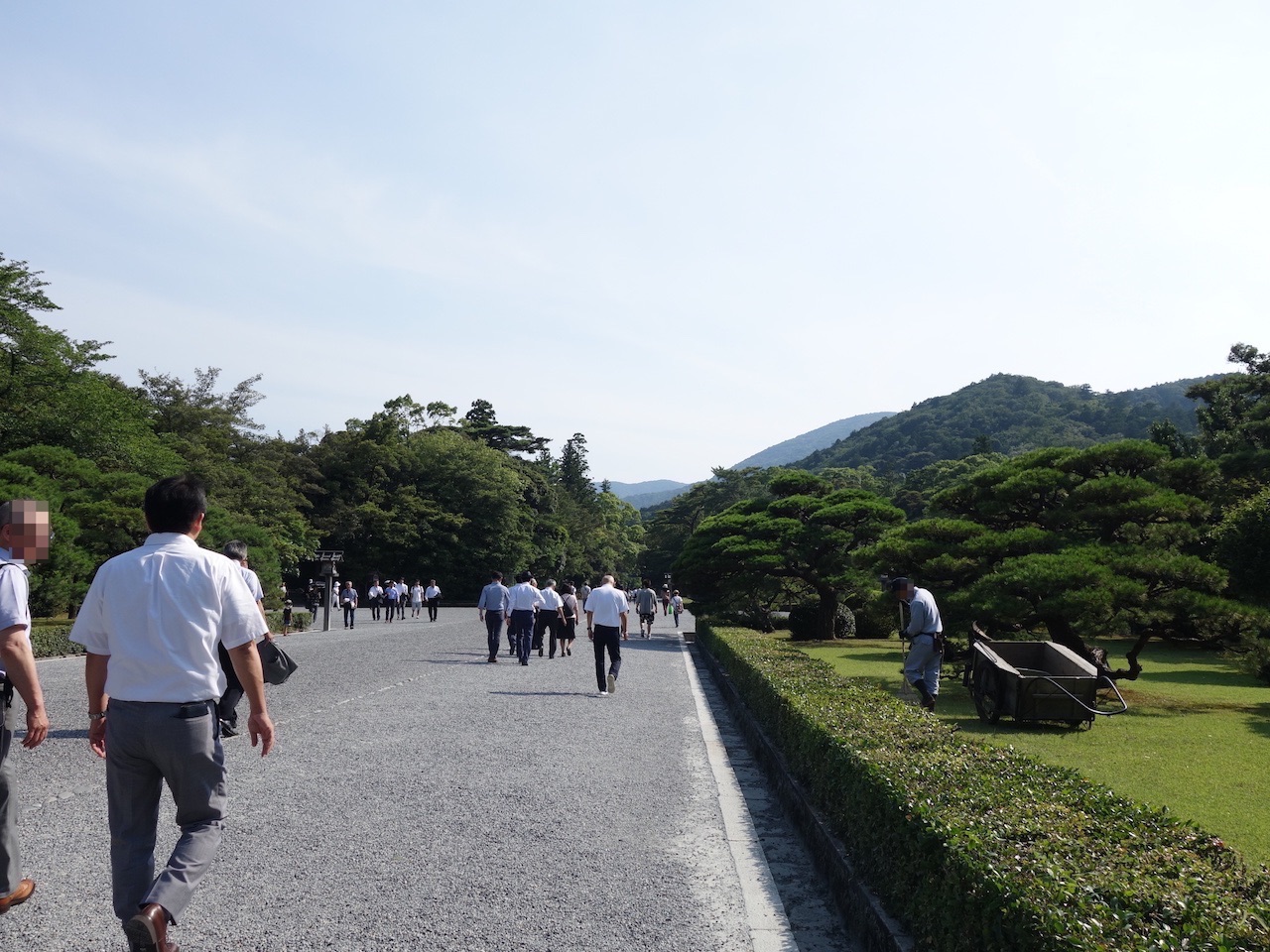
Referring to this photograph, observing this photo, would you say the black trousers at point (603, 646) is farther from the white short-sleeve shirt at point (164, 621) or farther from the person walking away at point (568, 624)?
the white short-sleeve shirt at point (164, 621)

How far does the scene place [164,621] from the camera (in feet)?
11.4

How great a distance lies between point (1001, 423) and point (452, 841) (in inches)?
6532

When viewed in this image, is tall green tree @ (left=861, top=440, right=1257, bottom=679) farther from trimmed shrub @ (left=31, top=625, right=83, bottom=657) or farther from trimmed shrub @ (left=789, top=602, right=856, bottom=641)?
trimmed shrub @ (left=31, top=625, right=83, bottom=657)

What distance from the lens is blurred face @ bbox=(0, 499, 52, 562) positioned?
4137 mm

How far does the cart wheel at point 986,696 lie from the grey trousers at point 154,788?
9.22m

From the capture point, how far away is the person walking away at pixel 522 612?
52.4ft

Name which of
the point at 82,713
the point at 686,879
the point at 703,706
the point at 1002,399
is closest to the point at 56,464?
the point at 82,713

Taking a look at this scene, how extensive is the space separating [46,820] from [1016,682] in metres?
9.17

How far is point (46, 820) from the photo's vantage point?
5480 mm

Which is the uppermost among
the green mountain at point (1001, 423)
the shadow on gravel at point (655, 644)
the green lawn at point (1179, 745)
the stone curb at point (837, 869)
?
the green mountain at point (1001, 423)

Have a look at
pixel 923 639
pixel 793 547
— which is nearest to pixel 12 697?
pixel 923 639

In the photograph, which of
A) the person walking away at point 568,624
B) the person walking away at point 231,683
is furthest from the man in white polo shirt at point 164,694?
the person walking away at point 568,624

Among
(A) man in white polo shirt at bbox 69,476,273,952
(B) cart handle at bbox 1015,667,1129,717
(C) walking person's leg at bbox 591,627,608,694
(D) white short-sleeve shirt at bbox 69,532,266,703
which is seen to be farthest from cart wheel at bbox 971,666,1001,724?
(D) white short-sleeve shirt at bbox 69,532,266,703

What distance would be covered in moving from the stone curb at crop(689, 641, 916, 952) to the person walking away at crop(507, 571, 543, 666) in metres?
Result: 7.75
